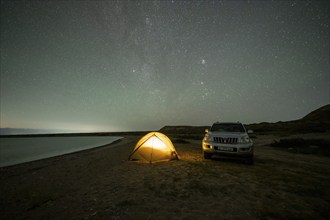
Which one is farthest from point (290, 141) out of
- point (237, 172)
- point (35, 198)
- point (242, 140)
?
point (35, 198)

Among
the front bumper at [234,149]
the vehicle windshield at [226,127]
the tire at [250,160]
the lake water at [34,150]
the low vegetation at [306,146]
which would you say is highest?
the vehicle windshield at [226,127]

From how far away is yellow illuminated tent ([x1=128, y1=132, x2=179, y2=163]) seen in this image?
842cm

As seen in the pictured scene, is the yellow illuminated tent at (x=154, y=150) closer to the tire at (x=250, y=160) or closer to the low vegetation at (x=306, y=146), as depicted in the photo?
the tire at (x=250, y=160)

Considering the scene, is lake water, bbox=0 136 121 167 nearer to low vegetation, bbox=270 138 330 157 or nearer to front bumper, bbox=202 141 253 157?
front bumper, bbox=202 141 253 157

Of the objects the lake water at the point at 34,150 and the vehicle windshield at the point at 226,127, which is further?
the lake water at the point at 34,150

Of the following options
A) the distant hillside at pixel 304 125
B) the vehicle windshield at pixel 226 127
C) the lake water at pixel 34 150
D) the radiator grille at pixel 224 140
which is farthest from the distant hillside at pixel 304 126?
the lake water at pixel 34 150

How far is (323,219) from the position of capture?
282 centimetres

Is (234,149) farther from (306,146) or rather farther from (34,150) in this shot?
(34,150)

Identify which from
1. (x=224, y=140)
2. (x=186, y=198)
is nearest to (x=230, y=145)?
(x=224, y=140)

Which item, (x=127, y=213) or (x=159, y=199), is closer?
(x=127, y=213)

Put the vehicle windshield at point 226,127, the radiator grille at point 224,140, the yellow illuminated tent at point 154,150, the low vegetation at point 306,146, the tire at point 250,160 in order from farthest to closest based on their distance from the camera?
the low vegetation at point 306,146, the yellow illuminated tent at point 154,150, the vehicle windshield at point 226,127, the tire at point 250,160, the radiator grille at point 224,140

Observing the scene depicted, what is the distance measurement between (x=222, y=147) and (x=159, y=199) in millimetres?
4540

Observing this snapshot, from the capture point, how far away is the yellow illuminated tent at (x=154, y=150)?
8416mm

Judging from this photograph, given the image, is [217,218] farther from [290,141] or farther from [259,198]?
[290,141]
